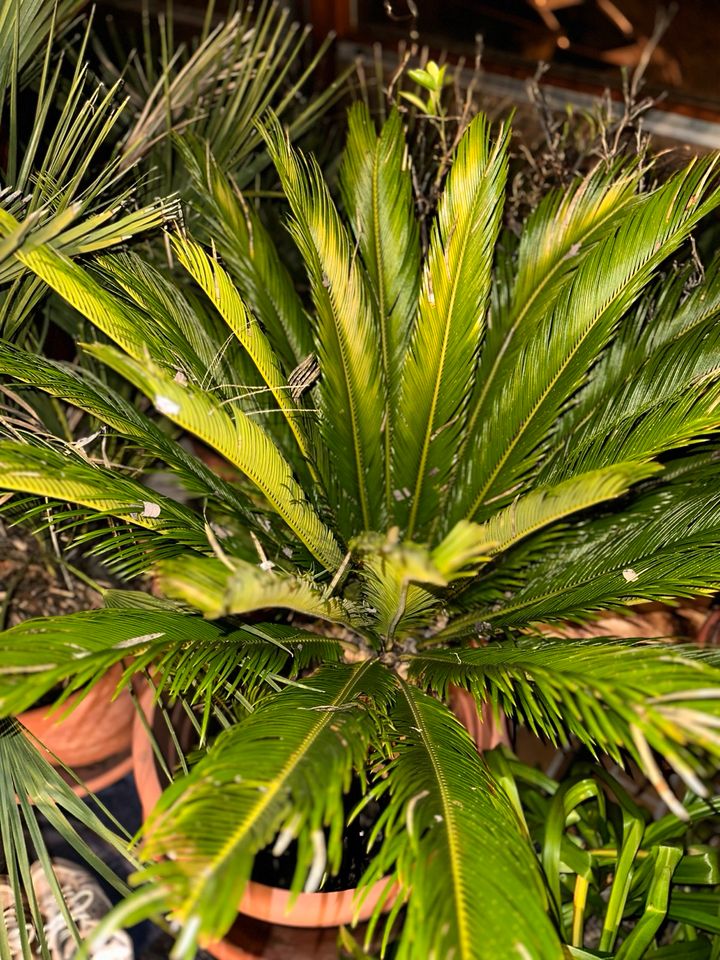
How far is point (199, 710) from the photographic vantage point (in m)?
1.13

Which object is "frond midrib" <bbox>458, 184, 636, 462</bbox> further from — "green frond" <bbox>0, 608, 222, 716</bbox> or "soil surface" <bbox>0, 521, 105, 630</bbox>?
→ "soil surface" <bbox>0, 521, 105, 630</bbox>

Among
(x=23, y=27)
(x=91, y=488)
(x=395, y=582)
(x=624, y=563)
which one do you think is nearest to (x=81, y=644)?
(x=91, y=488)

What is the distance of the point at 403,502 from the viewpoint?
43.7 inches

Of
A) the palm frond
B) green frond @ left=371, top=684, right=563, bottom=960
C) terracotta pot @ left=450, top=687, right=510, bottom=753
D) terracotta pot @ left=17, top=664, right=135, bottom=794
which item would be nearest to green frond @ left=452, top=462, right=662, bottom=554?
the palm frond

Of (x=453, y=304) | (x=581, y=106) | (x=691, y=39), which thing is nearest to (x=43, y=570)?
(x=453, y=304)

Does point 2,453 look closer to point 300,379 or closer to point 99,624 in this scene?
point 99,624

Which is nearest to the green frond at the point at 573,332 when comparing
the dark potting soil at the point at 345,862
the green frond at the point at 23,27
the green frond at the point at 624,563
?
the green frond at the point at 624,563

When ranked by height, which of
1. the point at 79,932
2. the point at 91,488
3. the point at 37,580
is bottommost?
the point at 79,932

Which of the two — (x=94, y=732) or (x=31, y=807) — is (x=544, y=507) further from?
Answer: (x=94, y=732)

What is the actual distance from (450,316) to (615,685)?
0.49 m

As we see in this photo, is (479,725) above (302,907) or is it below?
above

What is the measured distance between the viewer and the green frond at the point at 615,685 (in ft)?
1.87

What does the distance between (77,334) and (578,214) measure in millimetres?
753

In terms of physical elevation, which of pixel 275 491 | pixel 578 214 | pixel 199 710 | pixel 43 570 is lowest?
pixel 199 710
